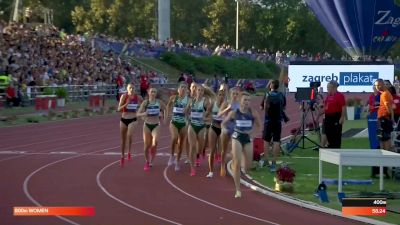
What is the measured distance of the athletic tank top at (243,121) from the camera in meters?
14.5

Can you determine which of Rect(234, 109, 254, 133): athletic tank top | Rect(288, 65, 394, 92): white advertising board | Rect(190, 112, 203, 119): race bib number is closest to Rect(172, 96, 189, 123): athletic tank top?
Rect(190, 112, 203, 119): race bib number

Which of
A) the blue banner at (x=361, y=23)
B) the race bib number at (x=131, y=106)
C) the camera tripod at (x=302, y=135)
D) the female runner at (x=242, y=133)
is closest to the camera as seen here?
the female runner at (x=242, y=133)

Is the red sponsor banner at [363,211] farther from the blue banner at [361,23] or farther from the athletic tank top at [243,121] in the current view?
the blue banner at [361,23]

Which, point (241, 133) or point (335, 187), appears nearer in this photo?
point (241, 133)

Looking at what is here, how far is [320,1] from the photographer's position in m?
48.2

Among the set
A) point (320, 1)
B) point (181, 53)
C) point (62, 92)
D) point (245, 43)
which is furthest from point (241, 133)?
point (245, 43)

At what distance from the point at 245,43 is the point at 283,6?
7.11 m

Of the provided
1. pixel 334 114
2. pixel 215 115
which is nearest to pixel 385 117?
pixel 334 114

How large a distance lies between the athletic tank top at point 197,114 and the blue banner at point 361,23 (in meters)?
29.6

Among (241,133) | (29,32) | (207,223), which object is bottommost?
(207,223)

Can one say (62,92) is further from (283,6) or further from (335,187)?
(283,6)

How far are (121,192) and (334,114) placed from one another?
6251 millimetres
